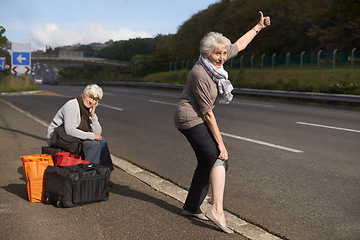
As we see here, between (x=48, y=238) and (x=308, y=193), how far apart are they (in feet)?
10.1

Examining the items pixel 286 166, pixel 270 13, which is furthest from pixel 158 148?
pixel 270 13

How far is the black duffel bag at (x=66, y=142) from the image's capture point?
17.1ft

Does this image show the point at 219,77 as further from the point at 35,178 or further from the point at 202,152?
the point at 35,178

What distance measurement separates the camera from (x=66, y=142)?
5203 millimetres

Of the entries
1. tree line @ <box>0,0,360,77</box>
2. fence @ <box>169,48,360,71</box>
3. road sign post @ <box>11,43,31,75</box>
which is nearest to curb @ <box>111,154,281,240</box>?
road sign post @ <box>11,43,31,75</box>

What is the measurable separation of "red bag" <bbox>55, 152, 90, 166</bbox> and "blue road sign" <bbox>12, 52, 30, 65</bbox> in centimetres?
2031

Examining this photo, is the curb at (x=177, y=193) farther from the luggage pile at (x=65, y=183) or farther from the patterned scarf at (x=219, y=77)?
the patterned scarf at (x=219, y=77)

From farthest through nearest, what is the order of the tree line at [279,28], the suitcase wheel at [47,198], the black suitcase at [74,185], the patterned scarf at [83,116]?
→ the tree line at [279,28]
the patterned scarf at [83,116]
the suitcase wheel at [47,198]
the black suitcase at [74,185]

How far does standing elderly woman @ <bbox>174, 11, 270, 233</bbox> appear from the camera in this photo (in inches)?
144

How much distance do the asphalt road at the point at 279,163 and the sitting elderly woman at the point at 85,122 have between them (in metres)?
1.08

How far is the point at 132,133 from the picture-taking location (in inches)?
381

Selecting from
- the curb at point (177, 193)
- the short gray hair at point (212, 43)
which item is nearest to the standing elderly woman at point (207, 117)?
the short gray hair at point (212, 43)

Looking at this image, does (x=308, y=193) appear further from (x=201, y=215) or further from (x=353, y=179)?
(x=201, y=215)

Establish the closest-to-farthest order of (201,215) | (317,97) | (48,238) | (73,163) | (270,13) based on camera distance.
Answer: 1. (48,238)
2. (201,215)
3. (73,163)
4. (317,97)
5. (270,13)
